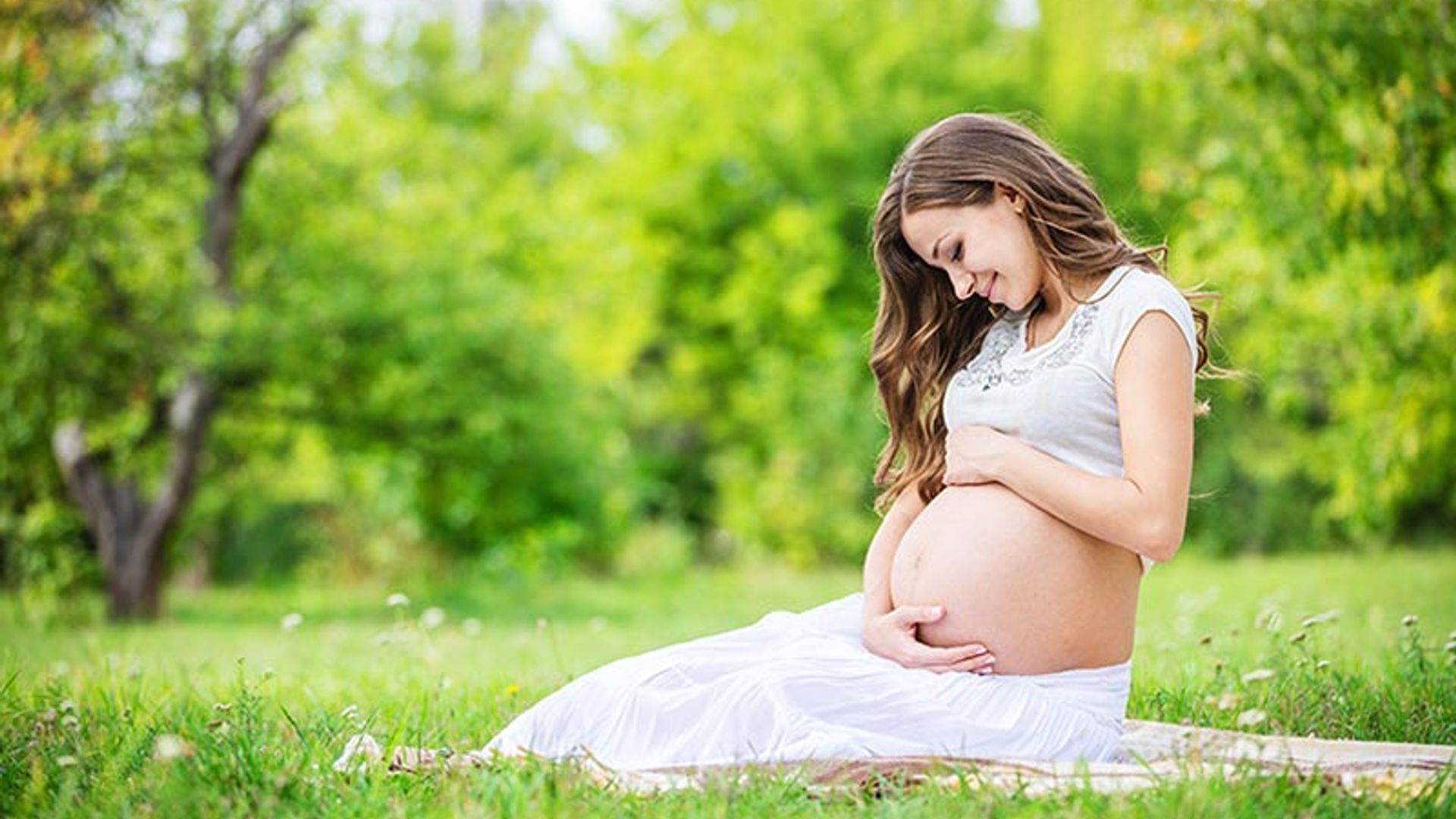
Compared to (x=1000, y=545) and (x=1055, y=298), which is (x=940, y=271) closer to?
(x=1055, y=298)

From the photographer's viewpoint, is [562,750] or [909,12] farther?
[909,12]

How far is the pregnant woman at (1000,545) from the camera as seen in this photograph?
3377 millimetres

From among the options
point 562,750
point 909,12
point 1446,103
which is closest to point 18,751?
point 562,750

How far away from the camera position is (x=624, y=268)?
70.5 ft

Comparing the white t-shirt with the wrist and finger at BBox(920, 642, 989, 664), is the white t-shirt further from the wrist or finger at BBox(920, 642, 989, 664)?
finger at BBox(920, 642, 989, 664)

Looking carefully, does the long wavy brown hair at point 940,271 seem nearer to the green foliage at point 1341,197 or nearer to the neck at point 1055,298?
the neck at point 1055,298

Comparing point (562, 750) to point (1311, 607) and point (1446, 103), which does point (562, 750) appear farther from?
point (1311, 607)

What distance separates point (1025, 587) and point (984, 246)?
79 centimetres

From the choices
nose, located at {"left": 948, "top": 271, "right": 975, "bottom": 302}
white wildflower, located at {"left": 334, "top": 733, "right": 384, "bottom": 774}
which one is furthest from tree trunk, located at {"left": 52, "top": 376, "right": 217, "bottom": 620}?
nose, located at {"left": 948, "top": 271, "right": 975, "bottom": 302}

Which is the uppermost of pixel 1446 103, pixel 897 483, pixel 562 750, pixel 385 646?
pixel 1446 103

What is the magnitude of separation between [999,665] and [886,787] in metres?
0.52

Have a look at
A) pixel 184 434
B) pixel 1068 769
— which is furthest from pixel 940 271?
pixel 184 434

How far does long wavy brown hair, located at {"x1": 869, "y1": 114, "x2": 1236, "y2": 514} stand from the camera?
361 centimetres

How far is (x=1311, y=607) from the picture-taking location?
30.3 ft
